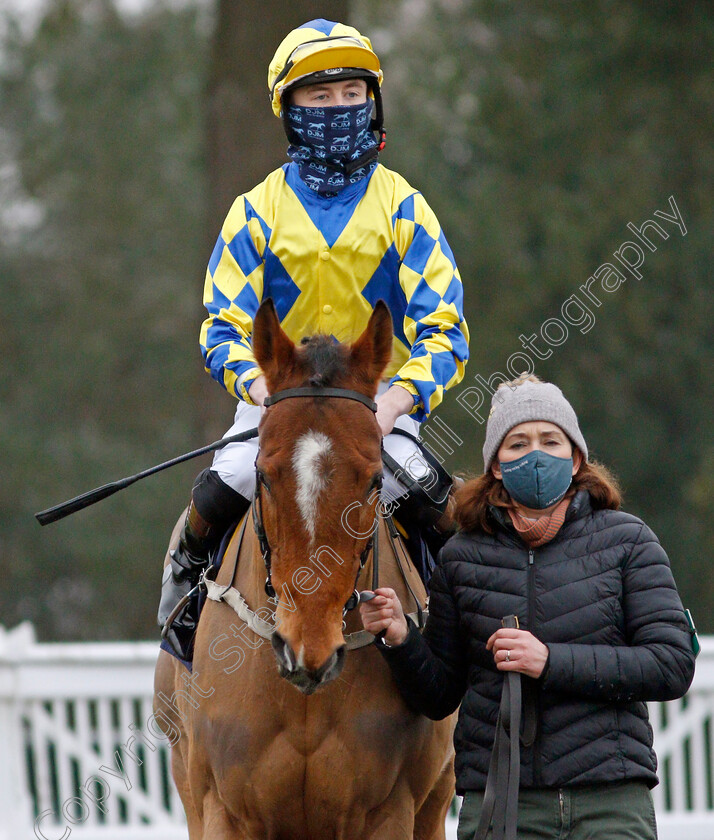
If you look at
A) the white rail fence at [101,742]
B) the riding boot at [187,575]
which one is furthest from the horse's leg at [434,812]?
the white rail fence at [101,742]

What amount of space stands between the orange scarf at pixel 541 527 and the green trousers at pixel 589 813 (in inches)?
23.3

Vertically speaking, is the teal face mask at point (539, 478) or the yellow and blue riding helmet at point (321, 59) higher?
the yellow and blue riding helmet at point (321, 59)

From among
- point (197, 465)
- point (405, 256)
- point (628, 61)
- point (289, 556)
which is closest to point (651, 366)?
point (628, 61)

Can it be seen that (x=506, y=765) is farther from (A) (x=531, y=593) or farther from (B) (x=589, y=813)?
(A) (x=531, y=593)

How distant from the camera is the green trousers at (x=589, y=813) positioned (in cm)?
270

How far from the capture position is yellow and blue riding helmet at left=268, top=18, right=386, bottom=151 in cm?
337

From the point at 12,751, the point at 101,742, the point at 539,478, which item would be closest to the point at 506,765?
the point at 539,478

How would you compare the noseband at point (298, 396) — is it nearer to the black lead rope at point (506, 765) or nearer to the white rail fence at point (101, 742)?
the black lead rope at point (506, 765)

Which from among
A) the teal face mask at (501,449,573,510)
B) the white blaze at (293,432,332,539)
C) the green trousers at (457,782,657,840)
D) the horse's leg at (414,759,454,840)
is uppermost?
the teal face mask at (501,449,573,510)

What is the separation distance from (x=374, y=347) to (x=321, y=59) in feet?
3.34

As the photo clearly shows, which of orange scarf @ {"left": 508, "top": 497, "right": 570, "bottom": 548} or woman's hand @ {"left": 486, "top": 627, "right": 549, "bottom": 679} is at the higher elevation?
orange scarf @ {"left": 508, "top": 497, "right": 570, "bottom": 548}

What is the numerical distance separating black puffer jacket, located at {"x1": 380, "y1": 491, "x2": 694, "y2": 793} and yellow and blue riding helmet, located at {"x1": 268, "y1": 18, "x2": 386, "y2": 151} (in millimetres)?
1398

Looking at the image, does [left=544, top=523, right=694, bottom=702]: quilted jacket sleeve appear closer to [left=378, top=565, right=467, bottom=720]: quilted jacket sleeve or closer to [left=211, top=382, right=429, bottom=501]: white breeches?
[left=378, top=565, right=467, bottom=720]: quilted jacket sleeve

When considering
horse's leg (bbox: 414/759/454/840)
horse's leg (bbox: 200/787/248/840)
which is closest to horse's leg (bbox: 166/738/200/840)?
horse's leg (bbox: 200/787/248/840)
